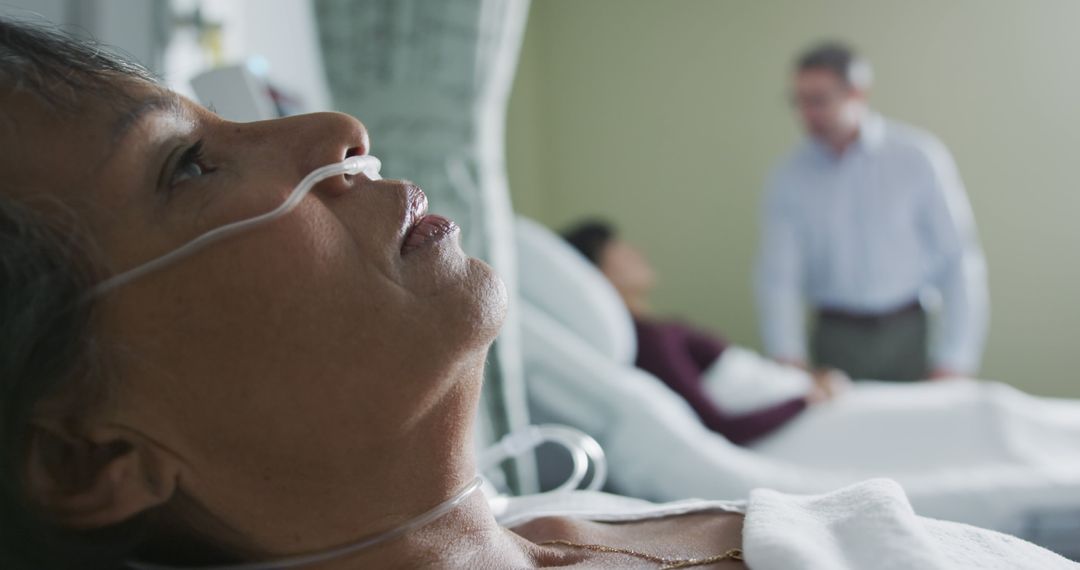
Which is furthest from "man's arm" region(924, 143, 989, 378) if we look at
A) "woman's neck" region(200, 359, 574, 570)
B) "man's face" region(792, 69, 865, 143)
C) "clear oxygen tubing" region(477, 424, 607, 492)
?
"woman's neck" region(200, 359, 574, 570)

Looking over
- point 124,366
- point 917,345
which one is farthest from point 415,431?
point 917,345

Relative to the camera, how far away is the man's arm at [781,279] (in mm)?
3598

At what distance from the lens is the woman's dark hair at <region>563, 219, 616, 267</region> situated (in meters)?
3.26

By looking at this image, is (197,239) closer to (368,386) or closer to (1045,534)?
(368,386)

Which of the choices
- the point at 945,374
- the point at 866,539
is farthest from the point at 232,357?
the point at 945,374

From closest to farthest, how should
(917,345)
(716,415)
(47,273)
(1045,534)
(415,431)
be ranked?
(47,273), (415,431), (1045,534), (716,415), (917,345)

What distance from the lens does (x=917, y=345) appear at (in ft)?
11.7

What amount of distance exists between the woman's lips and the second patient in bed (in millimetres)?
1789

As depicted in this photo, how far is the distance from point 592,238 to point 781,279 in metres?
0.87

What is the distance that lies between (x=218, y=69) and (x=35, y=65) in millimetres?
422

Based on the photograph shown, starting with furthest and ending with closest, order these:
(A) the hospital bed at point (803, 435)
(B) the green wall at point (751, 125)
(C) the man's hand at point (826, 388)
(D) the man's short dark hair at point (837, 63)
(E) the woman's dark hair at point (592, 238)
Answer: (B) the green wall at point (751, 125)
(D) the man's short dark hair at point (837, 63)
(E) the woman's dark hair at point (592, 238)
(C) the man's hand at point (826, 388)
(A) the hospital bed at point (803, 435)

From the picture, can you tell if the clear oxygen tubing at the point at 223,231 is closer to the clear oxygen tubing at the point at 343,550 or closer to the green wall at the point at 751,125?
the clear oxygen tubing at the point at 343,550

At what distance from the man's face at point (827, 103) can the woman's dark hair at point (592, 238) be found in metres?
0.90

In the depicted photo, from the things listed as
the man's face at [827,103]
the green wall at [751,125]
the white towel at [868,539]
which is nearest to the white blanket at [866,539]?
the white towel at [868,539]
